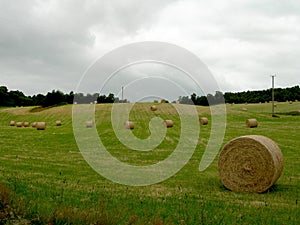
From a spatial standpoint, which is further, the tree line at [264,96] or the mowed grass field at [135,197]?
the tree line at [264,96]

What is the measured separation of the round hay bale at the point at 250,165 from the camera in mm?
11172

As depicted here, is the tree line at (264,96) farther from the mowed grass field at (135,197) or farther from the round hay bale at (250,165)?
the round hay bale at (250,165)

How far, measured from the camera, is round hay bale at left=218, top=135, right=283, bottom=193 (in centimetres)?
1117

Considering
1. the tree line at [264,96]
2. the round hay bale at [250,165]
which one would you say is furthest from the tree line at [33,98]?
the round hay bale at [250,165]

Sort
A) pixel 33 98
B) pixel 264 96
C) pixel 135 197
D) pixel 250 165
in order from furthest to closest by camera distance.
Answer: pixel 33 98 → pixel 264 96 → pixel 250 165 → pixel 135 197

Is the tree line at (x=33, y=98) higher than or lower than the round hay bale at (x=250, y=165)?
higher

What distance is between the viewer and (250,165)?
11.5m

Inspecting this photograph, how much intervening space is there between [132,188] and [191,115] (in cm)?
3547

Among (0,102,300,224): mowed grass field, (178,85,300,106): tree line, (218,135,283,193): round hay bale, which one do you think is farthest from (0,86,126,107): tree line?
(218,135,283,193): round hay bale

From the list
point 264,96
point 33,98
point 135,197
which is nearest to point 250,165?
point 135,197

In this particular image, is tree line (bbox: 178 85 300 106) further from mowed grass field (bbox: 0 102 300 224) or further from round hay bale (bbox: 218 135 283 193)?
round hay bale (bbox: 218 135 283 193)

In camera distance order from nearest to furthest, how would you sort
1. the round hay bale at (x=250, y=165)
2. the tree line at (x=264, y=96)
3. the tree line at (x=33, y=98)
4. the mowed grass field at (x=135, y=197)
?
the mowed grass field at (x=135, y=197) < the round hay bale at (x=250, y=165) < the tree line at (x=264, y=96) < the tree line at (x=33, y=98)

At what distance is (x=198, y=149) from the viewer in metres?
22.2

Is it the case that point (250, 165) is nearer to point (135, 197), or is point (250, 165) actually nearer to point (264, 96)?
point (135, 197)
